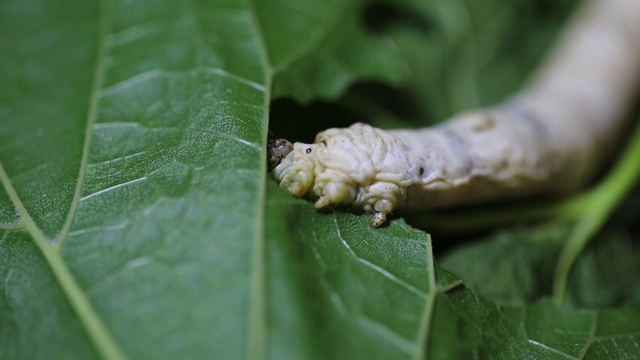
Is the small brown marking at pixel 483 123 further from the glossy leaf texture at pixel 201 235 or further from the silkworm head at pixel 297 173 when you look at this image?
the silkworm head at pixel 297 173

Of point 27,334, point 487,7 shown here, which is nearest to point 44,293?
point 27,334

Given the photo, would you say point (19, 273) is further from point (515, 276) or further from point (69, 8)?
point (515, 276)

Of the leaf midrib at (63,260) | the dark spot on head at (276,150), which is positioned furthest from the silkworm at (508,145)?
the leaf midrib at (63,260)

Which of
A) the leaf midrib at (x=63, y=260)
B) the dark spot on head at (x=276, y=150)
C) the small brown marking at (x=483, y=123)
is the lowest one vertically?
the leaf midrib at (x=63, y=260)

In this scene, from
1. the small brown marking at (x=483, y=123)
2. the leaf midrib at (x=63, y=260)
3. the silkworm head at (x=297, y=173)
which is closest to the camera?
the leaf midrib at (x=63, y=260)

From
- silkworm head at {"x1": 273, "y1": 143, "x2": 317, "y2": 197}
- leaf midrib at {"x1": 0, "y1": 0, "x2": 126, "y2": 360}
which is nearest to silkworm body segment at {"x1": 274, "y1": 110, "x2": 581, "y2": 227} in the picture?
silkworm head at {"x1": 273, "y1": 143, "x2": 317, "y2": 197}

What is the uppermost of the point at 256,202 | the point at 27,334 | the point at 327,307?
the point at 256,202

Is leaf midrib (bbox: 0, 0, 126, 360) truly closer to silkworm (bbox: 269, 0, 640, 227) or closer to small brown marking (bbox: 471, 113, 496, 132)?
silkworm (bbox: 269, 0, 640, 227)
